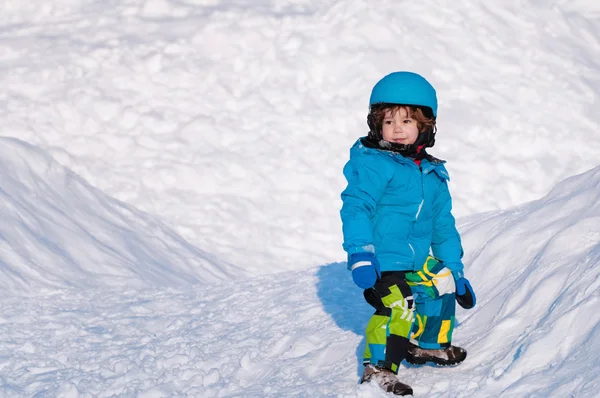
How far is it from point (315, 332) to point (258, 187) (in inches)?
264

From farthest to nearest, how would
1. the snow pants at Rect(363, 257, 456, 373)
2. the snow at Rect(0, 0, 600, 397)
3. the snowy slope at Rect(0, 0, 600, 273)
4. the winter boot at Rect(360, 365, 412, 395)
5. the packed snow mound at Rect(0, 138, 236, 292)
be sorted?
the snowy slope at Rect(0, 0, 600, 273) → the packed snow mound at Rect(0, 138, 236, 292) → the snow at Rect(0, 0, 600, 397) → the snow pants at Rect(363, 257, 456, 373) → the winter boot at Rect(360, 365, 412, 395)

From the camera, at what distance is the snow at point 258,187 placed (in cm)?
464

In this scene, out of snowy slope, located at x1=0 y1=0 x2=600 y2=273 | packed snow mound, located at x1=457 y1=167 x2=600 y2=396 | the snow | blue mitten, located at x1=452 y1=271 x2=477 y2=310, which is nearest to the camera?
packed snow mound, located at x1=457 y1=167 x2=600 y2=396

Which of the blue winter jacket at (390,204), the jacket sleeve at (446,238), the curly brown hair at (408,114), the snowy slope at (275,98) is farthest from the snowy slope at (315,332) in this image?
the snowy slope at (275,98)

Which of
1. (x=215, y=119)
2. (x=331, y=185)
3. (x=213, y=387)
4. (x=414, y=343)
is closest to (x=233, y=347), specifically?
(x=213, y=387)

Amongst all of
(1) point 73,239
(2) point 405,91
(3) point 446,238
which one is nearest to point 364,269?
(3) point 446,238

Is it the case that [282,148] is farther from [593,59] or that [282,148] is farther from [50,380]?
[50,380]

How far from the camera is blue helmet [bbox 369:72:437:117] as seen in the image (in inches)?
157

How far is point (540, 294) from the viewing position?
4.37 meters

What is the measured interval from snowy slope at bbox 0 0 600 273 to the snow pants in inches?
260

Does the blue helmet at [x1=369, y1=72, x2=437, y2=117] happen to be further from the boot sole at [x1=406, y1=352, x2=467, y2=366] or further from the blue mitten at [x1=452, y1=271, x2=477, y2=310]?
the boot sole at [x1=406, y1=352, x2=467, y2=366]

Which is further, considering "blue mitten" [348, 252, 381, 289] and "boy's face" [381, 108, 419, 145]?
"boy's face" [381, 108, 419, 145]

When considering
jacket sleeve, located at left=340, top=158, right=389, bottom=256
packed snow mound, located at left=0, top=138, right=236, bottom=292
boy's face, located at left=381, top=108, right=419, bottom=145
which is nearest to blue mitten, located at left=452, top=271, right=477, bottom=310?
jacket sleeve, located at left=340, top=158, right=389, bottom=256

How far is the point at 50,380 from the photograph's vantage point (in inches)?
198
